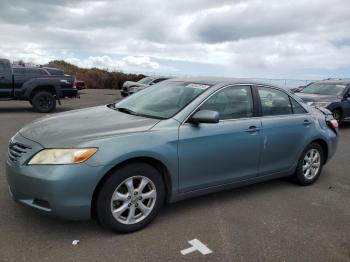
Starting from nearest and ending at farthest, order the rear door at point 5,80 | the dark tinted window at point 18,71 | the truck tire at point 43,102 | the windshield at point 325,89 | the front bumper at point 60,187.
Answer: the front bumper at point 60,187
the windshield at point 325,89
the rear door at point 5,80
the dark tinted window at point 18,71
the truck tire at point 43,102

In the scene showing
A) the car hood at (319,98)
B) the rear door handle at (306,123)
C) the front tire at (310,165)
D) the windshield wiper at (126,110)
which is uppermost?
the windshield wiper at (126,110)

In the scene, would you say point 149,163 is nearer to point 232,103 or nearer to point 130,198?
point 130,198

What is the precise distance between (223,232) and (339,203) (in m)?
2.00

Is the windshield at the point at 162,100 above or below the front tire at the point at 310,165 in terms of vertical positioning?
above

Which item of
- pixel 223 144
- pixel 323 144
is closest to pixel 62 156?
pixel 223 144

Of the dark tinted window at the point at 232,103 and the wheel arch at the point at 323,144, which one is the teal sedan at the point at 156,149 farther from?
the wheel arch at the point at 323,144

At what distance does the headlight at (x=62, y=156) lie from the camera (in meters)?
3.54

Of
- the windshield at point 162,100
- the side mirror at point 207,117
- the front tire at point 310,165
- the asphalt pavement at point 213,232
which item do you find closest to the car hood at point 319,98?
the front tire at point 310,165

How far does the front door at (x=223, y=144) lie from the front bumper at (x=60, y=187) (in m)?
1.03

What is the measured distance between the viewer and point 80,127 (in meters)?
3.99

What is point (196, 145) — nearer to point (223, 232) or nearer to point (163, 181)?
point (163, 181)

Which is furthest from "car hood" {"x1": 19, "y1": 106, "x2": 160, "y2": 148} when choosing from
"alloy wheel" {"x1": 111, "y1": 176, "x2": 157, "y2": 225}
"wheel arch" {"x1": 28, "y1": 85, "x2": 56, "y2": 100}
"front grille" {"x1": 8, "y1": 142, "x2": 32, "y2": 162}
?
"wheel arch" {"x1": 28, "y1": 85, "x2": 56, "y2": 100}

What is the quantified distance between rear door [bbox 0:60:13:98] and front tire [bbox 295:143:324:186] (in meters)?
10.7

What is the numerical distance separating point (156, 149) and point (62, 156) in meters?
0.90
